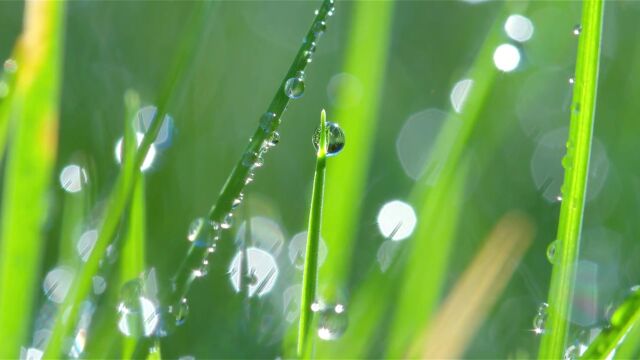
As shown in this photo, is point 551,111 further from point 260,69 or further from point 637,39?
point 260,69

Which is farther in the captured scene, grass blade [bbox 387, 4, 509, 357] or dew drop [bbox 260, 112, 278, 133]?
grass blade [bbox 387, 4, 509, 357]

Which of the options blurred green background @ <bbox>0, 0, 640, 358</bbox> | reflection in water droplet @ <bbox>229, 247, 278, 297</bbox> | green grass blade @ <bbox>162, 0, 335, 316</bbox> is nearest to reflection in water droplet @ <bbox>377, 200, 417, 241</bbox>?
blurred green background @ <bbox>0, 0, 640, 358</bbox>

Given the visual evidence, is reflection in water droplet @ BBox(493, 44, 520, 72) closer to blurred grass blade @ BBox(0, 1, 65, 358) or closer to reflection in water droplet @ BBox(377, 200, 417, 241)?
reflection in water droplet @ BBox(377, 200, 417, 241)

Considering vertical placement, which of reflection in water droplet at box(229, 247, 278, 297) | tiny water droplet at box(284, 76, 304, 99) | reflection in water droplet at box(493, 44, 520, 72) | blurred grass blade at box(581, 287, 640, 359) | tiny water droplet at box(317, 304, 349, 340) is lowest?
blurred grass blade at box(581, 287, 640, 359)

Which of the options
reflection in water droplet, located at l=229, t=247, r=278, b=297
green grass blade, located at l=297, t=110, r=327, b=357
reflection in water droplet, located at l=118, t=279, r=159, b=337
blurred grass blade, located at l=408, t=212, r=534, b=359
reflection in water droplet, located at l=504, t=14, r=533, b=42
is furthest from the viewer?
reflection in water droplet, located at l=504, t=14, r=533, b=42

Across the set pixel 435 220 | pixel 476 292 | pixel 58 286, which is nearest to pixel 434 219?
pixel 435 220

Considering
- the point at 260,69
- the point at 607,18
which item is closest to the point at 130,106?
the point at 260,69
